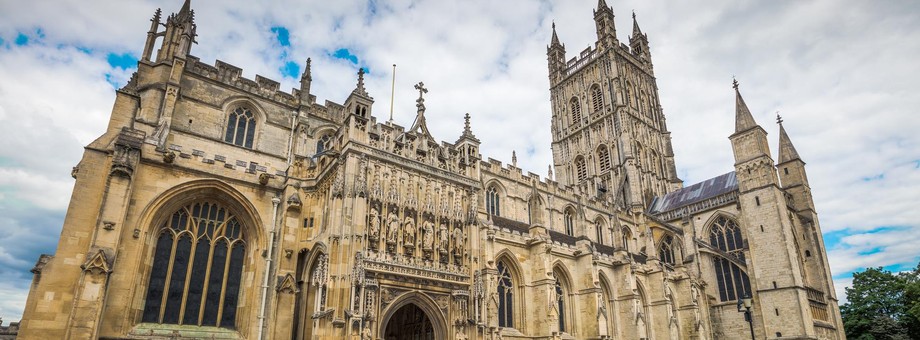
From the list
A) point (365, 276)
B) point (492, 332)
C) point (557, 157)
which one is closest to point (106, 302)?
point (365, 276)

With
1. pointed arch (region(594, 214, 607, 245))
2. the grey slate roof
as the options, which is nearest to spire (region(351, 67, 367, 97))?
pointed arch (region(594, 214, 607, 245))

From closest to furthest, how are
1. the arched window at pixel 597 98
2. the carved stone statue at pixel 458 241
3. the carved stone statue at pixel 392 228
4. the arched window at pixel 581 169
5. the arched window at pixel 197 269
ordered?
the arched window at pixel 197 269, the carved stone statue at pixel 392 228, the carved stone statue at pixel 458 241, the arched window at pixel 581 169, the arched window at pixel 597 98

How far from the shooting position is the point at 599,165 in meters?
48.5

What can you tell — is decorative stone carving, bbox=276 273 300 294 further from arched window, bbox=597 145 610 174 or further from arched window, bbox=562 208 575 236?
arched window, bbox=597 145 610 174

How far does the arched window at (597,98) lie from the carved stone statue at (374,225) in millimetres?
37537

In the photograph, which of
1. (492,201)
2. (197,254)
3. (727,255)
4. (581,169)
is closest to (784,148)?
(727,255)

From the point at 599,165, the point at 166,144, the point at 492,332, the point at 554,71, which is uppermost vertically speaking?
the point at 554,71

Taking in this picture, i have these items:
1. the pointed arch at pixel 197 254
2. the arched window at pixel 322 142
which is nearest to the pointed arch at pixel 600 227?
the arched window at pixel 322 142

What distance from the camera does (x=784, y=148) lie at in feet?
130

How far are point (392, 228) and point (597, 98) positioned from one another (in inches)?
1526

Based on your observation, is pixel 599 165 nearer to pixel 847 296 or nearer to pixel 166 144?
pixel 847 296

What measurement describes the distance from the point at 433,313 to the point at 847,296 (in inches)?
1521

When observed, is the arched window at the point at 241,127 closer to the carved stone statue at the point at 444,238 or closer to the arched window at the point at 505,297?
the carved stone statue at the point at 444,238

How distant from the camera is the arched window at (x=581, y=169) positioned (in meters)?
49.5
